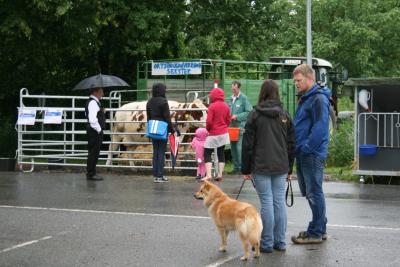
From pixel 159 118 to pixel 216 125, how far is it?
3.98ft

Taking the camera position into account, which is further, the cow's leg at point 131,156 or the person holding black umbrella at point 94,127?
the cow's leg at point 131,156

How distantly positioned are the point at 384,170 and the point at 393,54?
107 ft

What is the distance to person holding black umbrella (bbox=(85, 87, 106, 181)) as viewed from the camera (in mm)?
14961

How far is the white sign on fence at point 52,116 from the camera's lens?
691 inches

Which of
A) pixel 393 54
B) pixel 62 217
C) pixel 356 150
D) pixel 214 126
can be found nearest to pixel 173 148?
pixel 214 126

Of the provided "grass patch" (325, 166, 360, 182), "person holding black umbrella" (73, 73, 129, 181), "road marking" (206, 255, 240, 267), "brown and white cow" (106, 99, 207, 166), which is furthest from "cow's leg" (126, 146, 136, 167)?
"road marking" (206, 255, 240, 267)

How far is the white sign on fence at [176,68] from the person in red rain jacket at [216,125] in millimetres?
5815

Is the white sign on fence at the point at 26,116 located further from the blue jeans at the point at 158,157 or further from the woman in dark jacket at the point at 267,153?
the woman in dark jacket at the point at 267,153

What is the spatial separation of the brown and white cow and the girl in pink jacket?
0.98 metres

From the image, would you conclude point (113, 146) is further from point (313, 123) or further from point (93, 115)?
point (313, 123)

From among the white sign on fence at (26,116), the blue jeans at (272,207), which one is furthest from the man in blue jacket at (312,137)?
the white sign on fence at (26,116)

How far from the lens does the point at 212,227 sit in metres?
9.32

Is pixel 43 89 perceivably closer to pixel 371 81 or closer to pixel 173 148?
pixel 173 148

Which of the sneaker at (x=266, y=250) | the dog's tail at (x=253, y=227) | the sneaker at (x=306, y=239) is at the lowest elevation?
the sneaker at (x=266, y=250)
